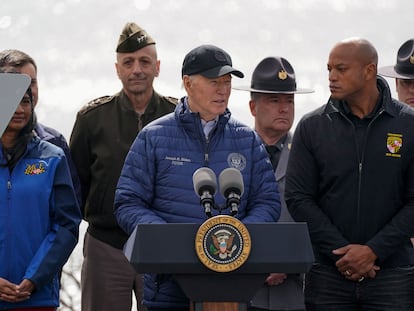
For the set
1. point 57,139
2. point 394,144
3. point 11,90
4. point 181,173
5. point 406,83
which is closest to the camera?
point 11,90

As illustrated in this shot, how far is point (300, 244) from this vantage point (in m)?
4.71

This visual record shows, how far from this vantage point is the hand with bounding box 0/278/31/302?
553 cm

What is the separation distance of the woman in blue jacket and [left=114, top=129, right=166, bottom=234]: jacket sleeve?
0.50m

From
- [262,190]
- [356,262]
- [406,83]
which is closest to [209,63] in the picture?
[262,190]

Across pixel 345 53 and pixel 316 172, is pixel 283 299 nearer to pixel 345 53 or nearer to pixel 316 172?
pixel 316 172

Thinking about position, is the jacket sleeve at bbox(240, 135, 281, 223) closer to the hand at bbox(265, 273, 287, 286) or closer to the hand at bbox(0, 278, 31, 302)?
the hand at bbox(265, 273, 287, 286)

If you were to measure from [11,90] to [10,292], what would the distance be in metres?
2.01

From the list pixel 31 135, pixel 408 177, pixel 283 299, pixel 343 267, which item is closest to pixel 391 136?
pixel 408 177

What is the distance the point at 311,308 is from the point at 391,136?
3.63ft

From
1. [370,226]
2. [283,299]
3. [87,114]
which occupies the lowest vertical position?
[283,299]

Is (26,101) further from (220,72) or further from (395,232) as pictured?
(395,232)

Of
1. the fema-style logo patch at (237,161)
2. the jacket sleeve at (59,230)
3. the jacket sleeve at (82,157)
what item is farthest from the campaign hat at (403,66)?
the jacket sleeve at (59,230)

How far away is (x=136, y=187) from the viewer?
5379 millimetres

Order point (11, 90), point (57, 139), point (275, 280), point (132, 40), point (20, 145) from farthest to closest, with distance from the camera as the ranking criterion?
1. point (132, 40)
2. point (57, 139)
3. point (275, 280)
4. point (20, 145)
5. point (11, 90)
